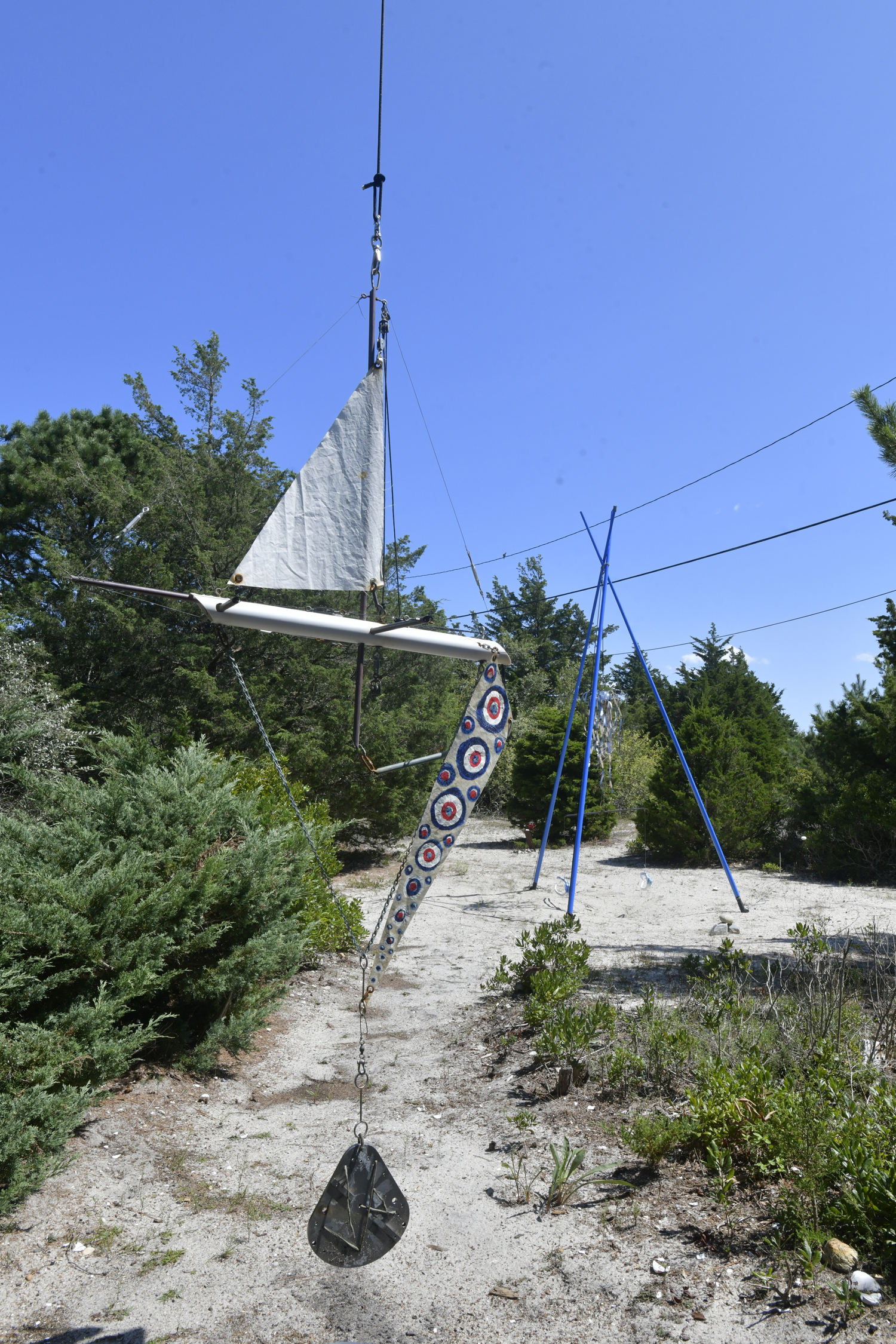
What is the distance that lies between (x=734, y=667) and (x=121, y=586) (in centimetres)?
2415

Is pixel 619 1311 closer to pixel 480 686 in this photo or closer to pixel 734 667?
pixel 480 686

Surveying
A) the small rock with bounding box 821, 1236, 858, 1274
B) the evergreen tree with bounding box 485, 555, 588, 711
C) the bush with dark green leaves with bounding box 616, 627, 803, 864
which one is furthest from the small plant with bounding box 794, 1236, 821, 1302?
the evergreen tree with bounding box 485, 555, 588, 711

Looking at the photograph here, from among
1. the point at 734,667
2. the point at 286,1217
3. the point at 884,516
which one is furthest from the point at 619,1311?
the point at 734,667

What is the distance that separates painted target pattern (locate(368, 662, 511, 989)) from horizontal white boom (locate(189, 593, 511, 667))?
143 millimetres

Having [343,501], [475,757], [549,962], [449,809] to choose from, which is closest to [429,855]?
[449,809]

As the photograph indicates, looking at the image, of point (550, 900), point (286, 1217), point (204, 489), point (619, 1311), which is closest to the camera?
point (619, 1311)

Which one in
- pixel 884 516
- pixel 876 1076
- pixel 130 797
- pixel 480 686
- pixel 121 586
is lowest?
pixel 876 1076

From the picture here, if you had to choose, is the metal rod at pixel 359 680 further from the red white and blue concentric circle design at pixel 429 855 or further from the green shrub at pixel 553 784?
the green shrub at pixel 553 784

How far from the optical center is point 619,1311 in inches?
107

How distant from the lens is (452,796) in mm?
2912

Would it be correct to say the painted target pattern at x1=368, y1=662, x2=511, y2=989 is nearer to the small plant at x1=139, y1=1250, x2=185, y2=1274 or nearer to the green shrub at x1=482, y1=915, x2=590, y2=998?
the small plant at x1=139, y1=1250, x2=185, y2=1274

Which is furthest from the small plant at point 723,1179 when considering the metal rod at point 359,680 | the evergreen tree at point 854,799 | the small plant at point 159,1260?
the evergreen tree at point 854,799

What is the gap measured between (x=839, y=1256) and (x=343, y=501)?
3540 millimetres

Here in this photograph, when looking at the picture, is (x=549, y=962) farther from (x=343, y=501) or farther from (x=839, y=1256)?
(x=343, y=501)
